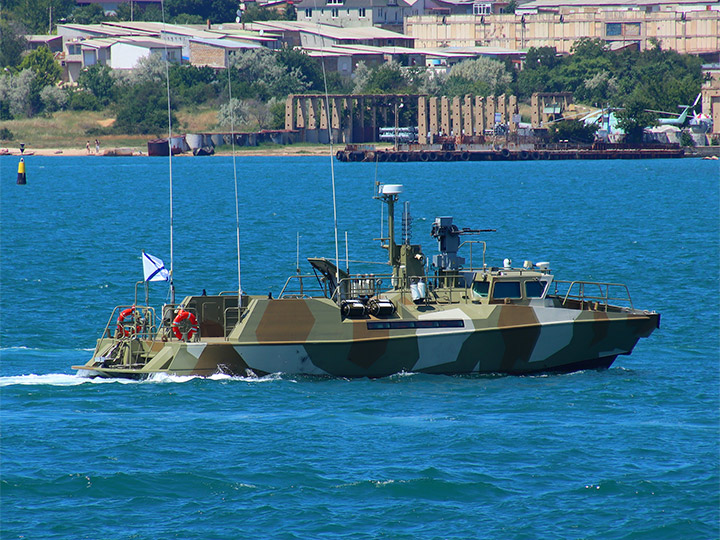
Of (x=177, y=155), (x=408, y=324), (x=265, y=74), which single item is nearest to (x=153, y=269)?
(x=408, y=324)

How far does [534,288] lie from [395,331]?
340cm

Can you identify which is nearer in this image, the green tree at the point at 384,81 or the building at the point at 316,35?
the green tree at the point at 384,81

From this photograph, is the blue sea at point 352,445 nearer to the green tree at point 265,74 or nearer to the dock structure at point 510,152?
the dock structure at point 510,152

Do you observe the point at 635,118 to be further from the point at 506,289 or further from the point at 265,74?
the point at 506,289

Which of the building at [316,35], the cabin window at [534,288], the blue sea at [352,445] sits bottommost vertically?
the blue sea at [352,445]

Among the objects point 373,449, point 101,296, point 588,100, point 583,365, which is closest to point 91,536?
point 373,449

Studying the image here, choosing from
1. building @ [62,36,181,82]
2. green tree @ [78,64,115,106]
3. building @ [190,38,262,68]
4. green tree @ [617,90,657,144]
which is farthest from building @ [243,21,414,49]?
green tree @ [617,90,657,144]

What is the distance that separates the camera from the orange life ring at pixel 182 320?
26781 millimetres

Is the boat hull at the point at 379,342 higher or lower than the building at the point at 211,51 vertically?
lower

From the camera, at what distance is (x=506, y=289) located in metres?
27.1

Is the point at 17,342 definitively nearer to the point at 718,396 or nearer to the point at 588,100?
the point at 718,396

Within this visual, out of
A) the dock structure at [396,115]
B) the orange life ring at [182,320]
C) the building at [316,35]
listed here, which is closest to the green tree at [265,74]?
the dock structure at [396,115]

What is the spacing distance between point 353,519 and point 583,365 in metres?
10.4

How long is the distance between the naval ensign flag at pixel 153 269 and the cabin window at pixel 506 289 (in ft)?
24.8
